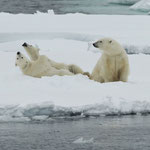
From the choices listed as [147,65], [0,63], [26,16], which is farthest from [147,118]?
[26,16]

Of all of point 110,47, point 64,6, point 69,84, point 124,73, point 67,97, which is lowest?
point 67,97

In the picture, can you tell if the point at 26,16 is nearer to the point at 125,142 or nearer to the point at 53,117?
the point at 53,117

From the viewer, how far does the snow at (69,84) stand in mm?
9844

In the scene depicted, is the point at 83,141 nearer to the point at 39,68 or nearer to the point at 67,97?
the point at 67,97

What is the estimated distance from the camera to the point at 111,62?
38.4 feet

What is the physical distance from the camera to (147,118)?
9719 mm

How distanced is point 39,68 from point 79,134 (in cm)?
333

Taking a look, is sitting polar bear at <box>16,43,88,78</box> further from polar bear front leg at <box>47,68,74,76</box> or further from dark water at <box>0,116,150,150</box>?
dark water at <box>0,116,150,150</box>

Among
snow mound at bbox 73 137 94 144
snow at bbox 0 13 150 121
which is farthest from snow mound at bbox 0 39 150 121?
snow mound at bbox 73 137 94 144

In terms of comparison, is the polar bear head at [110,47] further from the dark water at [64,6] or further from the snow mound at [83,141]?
the dark water at [64,6]

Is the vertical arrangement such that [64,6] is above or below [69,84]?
above

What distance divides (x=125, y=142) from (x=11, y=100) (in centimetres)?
226

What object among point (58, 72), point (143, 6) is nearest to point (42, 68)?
point (58, 72)

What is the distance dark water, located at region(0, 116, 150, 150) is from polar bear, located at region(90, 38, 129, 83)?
203cm
